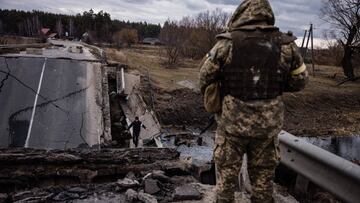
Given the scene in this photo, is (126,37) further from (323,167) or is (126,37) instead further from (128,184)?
(323,167)

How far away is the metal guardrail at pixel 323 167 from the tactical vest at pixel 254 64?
0.83 metres

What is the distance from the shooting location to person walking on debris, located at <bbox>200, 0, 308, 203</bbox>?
317 centimetres

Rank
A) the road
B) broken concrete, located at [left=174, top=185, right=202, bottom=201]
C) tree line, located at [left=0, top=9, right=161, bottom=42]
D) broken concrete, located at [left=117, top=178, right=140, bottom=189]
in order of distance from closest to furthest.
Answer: broken concrete, located at [left=174, top=185, right=202, bottom=201]
broken concrete, located at [left=117, top=178, right=140, bottom=189]
the road
tree line, located at [left=0, top=9, right=161, bottom=42]

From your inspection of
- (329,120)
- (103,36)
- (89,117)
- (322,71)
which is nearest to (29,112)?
(89,117)

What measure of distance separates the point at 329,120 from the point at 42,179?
677 inches

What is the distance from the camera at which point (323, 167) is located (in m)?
3.55

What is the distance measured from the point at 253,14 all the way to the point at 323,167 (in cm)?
149

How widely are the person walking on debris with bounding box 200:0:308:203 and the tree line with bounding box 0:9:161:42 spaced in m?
51.9

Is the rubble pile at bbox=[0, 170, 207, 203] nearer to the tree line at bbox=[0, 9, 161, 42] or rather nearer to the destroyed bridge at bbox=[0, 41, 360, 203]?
the destroyed bridge at bbox=[0, 41, 360, 203]

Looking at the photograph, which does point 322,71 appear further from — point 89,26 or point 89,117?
point 89,26

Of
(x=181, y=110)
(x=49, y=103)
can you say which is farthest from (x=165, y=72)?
(x=49, y=103)

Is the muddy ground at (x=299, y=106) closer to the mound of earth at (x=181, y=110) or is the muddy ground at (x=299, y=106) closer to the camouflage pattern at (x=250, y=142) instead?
the mound of earth at (x=181, y=110)

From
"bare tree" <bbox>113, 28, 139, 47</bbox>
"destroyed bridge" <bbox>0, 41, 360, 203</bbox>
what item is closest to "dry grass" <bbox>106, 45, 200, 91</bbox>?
"destroyed bridge" <bbox>0, 41, 360, 203</bbox>

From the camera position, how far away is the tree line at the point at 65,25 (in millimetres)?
63562
